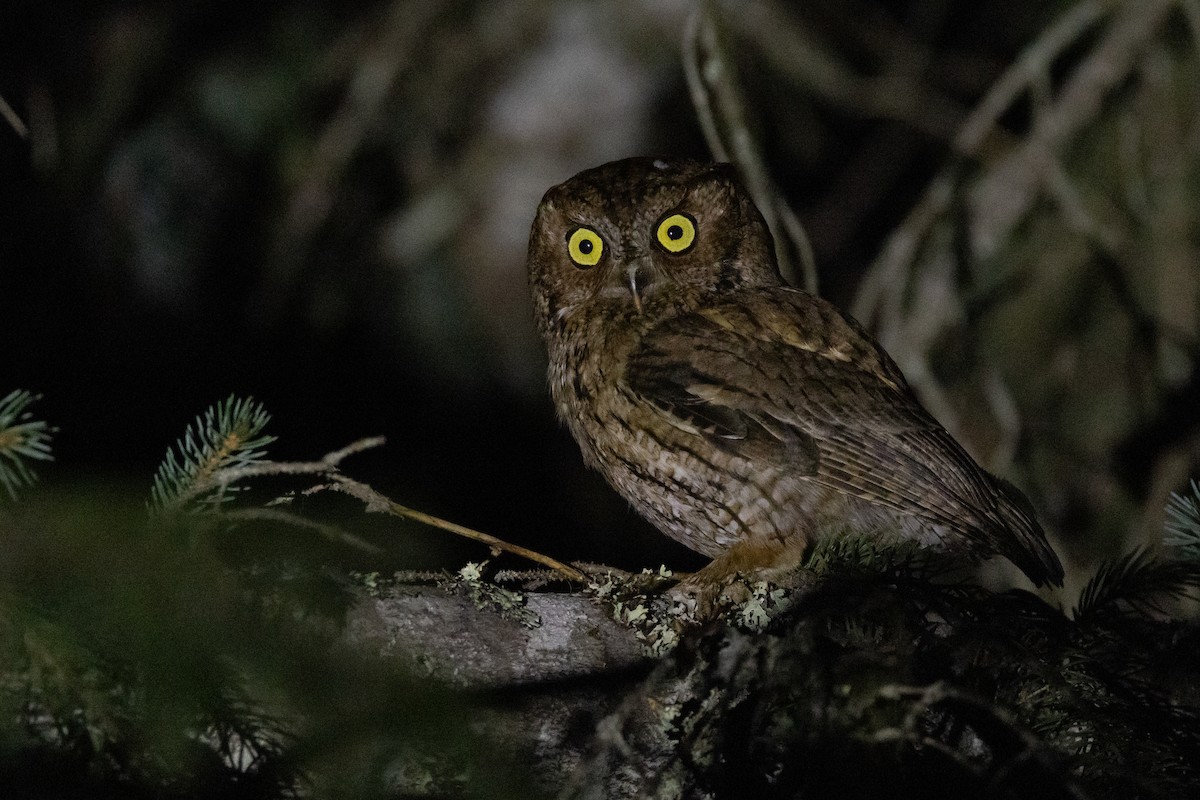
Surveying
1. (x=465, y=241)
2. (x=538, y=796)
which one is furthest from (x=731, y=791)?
(x=465, y=241)

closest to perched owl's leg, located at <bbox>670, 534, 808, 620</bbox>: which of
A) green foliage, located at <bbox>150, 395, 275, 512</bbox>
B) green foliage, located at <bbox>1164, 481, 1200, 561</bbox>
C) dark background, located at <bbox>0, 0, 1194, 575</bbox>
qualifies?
green foliage, located at <bbox>1164, 481, 1200, 561</bbox>

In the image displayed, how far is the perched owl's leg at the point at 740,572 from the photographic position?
69.4 inches

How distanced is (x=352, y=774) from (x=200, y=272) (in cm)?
276

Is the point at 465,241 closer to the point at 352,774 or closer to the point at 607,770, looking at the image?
the point at 607,770

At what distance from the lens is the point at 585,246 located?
2.48 metres

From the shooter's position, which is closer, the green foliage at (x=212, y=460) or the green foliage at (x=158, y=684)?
the green foliage at (x=158, y=684)

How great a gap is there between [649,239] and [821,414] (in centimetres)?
57

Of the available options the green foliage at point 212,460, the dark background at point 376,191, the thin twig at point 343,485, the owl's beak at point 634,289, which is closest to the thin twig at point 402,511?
the thin twig at point 343,485

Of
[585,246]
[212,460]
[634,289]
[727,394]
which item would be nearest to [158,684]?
[212,460]

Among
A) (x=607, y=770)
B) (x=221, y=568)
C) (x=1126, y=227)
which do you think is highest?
(x=1126, y=227)

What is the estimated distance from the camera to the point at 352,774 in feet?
2.96

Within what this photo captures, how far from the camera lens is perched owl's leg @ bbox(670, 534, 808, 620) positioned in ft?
5.78

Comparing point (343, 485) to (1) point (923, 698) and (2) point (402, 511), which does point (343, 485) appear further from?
(1) point (923, 698)

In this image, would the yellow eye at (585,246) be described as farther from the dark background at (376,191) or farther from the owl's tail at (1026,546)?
the owl's tail at (1026,546)
